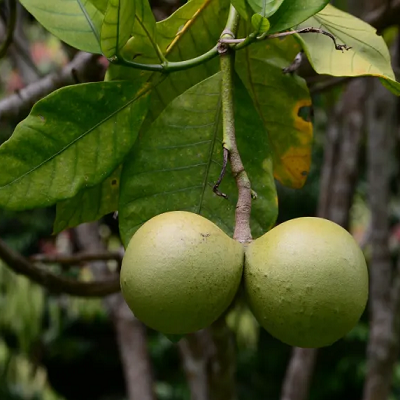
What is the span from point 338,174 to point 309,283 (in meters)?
1.34

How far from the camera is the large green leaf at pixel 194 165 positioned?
59 centimetres

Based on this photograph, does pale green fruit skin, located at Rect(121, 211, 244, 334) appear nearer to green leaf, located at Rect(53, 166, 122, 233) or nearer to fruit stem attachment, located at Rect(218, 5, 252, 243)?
fruit stem attachment, located at Rect(218, 5, 252, 243)

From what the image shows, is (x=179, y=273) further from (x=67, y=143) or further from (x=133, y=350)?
(x=133, y=350)

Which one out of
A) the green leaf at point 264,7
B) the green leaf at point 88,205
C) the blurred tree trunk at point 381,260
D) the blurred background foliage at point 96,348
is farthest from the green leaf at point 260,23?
the blurred background foliage at point 96,348

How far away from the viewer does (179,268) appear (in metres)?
0.46

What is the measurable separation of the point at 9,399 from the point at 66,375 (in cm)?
104

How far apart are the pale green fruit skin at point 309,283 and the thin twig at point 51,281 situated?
0.67m

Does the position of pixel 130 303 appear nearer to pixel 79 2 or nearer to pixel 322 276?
pixel 322 276

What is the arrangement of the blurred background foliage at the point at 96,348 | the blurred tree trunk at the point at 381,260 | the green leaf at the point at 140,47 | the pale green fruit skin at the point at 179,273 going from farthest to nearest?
1. the blurred background foliage at the point at 96,348
2. the blurred tree trunk at the point at 381,260
3. the green leaf at the point at 140,47
4. the pale green fruit skin at the point at 179,273

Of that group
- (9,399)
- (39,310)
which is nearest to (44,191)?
(39,310)

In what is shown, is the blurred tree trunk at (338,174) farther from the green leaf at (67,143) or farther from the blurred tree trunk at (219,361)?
the green leaf at (67,143)

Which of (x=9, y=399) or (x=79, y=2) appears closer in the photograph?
(x=79, y=2)

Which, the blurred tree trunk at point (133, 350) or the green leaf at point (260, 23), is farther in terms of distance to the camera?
the blurred tree trunk at point (133, 350)

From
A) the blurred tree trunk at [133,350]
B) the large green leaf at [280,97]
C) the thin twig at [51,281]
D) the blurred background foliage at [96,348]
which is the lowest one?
the blurred background foliage at [96,348]
